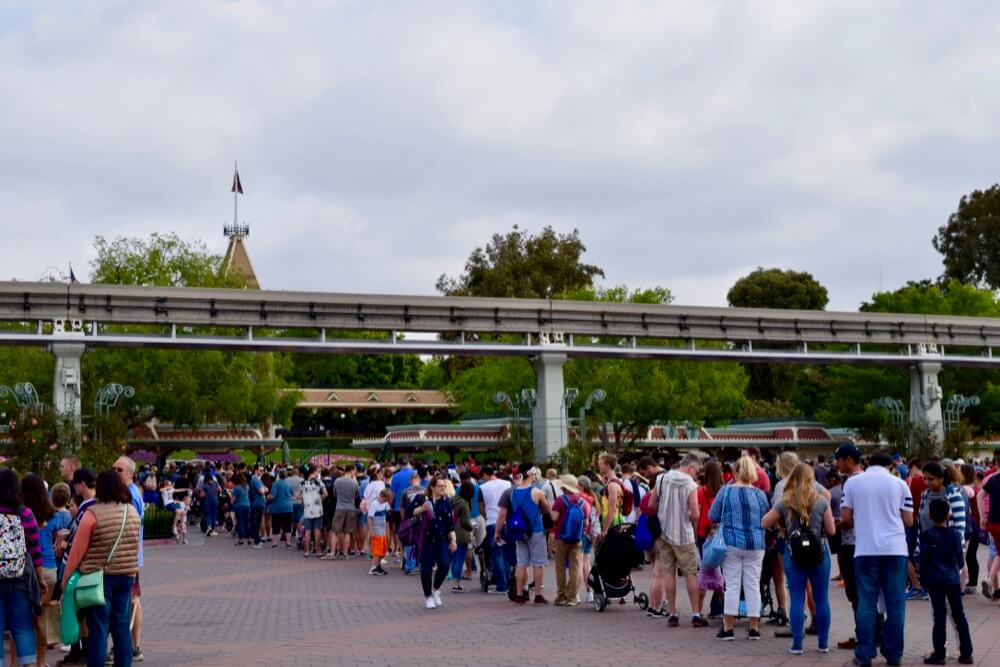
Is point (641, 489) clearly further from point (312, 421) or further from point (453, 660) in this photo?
point (312, 421)

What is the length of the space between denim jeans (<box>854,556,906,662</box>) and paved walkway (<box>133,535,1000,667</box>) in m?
0.43

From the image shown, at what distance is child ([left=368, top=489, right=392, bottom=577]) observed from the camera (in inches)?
875

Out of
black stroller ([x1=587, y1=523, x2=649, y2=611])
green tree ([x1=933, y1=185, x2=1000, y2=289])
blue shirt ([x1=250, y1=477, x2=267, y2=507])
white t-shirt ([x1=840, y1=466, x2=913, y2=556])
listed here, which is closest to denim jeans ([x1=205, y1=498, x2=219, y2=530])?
blue shirt ([x1=250, y1=477, x2=267, y2=507])

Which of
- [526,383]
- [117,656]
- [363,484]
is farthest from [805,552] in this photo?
[526,383]

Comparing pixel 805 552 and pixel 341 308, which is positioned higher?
pixel 341 308

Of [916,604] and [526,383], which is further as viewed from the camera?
[526,383]

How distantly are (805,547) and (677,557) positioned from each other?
2730 millimetres

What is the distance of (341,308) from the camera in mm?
37062

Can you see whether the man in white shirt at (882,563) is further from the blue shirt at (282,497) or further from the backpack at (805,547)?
the blue shirt at (282,497)

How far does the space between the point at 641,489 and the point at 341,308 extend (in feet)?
64.1

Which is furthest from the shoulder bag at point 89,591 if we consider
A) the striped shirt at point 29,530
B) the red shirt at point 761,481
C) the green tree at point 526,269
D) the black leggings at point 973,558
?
the green tree at point 526,269

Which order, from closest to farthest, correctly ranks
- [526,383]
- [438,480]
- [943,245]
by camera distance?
[438,480] → [526,383] → [943,245]

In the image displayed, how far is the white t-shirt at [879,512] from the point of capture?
10.9 metres

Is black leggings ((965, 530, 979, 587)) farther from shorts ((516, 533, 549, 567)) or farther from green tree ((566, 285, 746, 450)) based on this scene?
green tree ((566, 285, 746, 450))
